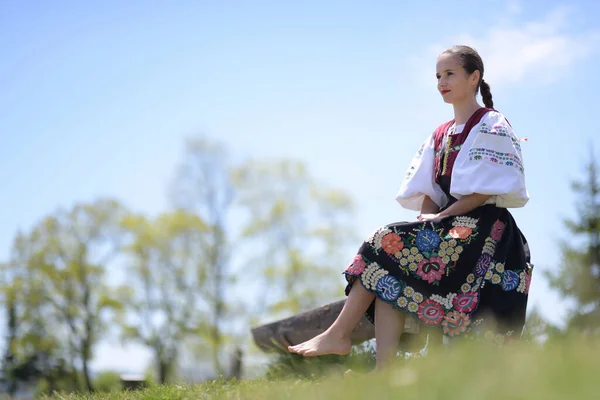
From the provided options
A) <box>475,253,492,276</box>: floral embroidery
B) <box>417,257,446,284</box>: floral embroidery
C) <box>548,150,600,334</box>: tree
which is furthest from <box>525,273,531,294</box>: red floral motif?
<box>548,150,600,334</box>: tree

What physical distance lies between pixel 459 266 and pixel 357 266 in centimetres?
55

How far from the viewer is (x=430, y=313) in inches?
133

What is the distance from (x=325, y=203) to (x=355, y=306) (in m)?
19.4

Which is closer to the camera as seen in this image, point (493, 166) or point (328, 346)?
point (328, 346)

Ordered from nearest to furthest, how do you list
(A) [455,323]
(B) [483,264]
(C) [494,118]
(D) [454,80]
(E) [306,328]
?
(A) [455,323]
(B) [483,264]
(C) [494,118]
(D) [454,80]
(E) [306,328]

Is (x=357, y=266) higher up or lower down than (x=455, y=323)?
higher up

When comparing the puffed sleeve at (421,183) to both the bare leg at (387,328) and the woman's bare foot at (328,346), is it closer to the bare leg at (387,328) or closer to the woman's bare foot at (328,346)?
the bare leg at (387,328)

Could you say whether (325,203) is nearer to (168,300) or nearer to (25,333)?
(168,300)

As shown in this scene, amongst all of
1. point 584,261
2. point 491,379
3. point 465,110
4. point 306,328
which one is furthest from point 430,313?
point 584,261

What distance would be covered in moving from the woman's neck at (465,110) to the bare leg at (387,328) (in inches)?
50.3

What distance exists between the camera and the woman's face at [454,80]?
388 cm

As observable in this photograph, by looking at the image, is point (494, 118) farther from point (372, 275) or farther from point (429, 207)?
point (372, 275)

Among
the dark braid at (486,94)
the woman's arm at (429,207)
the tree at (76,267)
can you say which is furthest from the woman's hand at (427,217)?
the tree at (76,267)

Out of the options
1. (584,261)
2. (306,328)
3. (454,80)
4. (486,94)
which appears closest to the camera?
(454,80)
